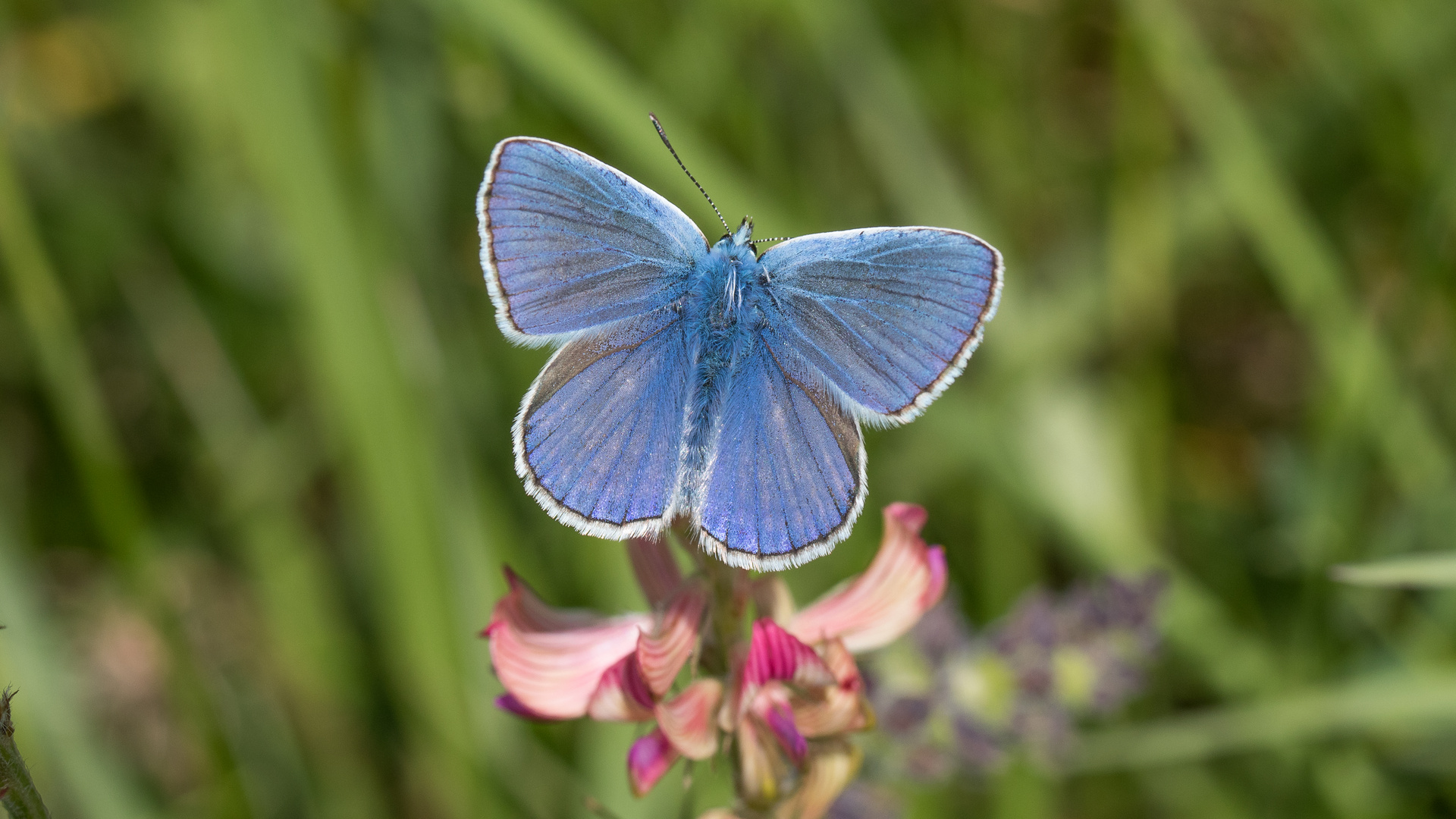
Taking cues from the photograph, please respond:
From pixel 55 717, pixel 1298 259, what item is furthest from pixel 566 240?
pixel 1298 259

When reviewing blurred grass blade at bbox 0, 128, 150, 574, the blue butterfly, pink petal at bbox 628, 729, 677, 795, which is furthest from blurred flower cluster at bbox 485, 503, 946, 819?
blurred grass blade at bbox 0, 128, 150, 574

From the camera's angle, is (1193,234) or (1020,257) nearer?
(1193,234)

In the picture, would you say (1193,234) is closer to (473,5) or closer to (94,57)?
(473,5)

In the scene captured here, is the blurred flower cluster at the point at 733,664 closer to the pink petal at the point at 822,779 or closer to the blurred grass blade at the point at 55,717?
the pink petal at the point at 822,779

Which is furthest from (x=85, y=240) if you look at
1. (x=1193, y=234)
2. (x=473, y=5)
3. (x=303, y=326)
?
(x=1193, y=234)

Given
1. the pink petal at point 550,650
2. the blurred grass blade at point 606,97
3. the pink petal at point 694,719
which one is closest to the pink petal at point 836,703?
the pink petal at point 694,719

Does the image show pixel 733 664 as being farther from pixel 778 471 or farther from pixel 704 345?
pixel 704 345

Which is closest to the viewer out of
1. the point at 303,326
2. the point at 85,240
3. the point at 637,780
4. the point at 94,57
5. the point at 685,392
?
the point at 637,780
